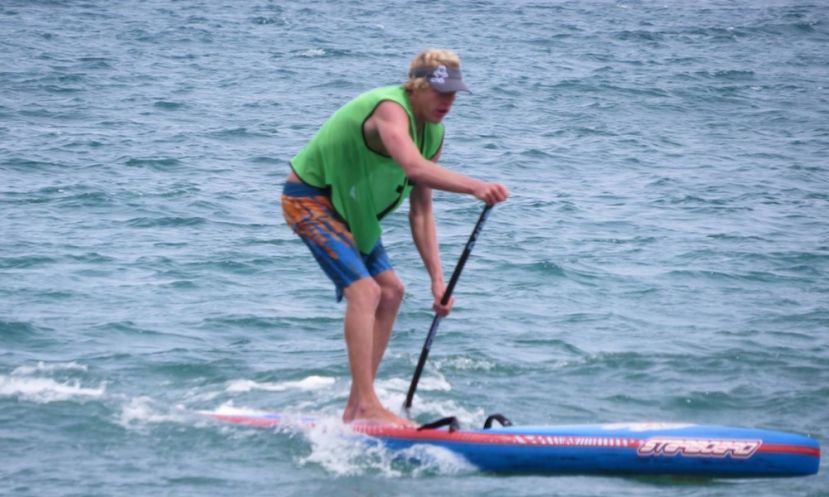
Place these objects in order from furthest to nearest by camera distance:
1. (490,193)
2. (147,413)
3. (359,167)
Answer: (147,413), (359,167), (490,193)

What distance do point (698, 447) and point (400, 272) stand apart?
6.27 m

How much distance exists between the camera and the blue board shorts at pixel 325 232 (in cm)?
760

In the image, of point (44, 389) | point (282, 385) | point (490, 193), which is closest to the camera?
point (490, 193)

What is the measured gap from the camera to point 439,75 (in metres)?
7.18

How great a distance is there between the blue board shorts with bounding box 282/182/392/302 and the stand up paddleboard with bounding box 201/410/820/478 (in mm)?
1000

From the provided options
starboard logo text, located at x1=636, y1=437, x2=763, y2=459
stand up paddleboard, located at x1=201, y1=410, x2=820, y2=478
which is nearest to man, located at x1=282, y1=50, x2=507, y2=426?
stand up paddleboard, located at x1=201, y1=410, x2=820, y2=478

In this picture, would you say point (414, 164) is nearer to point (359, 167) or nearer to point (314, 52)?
point (359, 167)

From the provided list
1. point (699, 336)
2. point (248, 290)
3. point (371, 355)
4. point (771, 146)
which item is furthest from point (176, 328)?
point (771, 146)

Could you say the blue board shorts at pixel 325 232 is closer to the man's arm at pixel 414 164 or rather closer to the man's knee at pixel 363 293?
the man's knee at pixel 363 293

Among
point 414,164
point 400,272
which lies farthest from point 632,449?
point 400,272

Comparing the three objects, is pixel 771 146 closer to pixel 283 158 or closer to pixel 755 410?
pixel 283 158

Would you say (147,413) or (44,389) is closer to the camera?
(147,413)

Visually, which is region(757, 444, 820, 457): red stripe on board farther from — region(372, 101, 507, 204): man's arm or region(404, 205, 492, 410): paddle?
region(372, 101, 507, 204): man's arm

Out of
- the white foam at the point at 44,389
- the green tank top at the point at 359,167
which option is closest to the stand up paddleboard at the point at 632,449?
the green tank top at the point at 359,167
